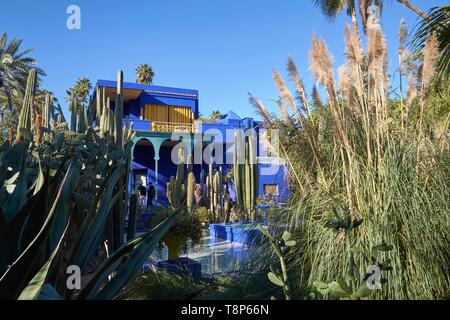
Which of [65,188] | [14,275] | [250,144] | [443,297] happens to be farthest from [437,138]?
Result: [250,144]

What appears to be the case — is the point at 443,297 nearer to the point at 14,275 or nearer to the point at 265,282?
the point at 265,282

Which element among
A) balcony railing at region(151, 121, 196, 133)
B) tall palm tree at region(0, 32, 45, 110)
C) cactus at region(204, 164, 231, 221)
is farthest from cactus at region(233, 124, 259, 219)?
tall palm tree at region(0, 32, 45, 110)

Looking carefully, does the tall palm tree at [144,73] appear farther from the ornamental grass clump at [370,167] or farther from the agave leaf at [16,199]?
the agave leaf at [16,199]

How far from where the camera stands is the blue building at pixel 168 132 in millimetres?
20359

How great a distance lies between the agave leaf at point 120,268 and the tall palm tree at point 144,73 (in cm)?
3456

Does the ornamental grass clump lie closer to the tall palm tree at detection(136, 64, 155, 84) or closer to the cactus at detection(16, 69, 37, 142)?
the cactus at detection(16, 69, 37, 142)

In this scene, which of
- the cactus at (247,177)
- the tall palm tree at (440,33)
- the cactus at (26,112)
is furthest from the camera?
the cactus at (247,177)


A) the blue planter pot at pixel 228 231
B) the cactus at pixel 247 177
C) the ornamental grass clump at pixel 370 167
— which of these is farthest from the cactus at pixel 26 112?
the cactus at pixel 247 177

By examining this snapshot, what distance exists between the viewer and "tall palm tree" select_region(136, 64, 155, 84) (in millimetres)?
34688

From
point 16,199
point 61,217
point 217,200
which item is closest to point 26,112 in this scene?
point 16,199

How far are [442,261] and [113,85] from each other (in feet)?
67.6

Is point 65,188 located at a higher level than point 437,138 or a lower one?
lower

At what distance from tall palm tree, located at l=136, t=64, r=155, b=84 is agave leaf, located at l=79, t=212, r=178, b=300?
3456 cm

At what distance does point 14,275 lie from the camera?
1.44 meters
